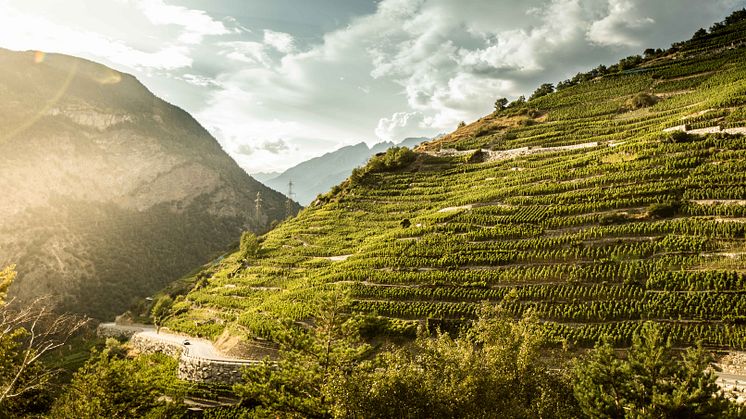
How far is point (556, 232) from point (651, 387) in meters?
30.3

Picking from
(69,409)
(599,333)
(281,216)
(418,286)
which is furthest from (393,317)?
(281,216)

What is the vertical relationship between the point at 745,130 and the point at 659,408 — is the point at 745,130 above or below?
above

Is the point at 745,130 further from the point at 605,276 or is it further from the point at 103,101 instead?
the point at 103,101

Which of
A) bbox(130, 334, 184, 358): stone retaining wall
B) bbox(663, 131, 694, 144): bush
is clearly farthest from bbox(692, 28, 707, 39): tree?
bbox(130, 334, 184, 358): stone retaining wall

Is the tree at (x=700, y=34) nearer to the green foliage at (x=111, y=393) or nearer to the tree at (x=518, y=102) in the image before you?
the tree at (x=518, y=102)

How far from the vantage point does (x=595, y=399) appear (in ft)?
70.2

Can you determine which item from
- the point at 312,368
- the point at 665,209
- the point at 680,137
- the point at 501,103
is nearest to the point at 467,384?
the point at 312,368

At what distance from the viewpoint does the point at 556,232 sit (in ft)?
162

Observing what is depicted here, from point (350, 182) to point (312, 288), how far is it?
40462 millimetres

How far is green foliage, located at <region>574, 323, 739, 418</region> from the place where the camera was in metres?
19.1

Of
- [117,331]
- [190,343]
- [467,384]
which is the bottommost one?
[117,331]

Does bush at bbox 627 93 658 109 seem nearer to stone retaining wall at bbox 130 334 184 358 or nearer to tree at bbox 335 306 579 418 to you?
tree at bbox 335 306 579 418

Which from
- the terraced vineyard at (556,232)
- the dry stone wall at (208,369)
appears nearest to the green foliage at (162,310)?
the terraced vineyard at (556,232)

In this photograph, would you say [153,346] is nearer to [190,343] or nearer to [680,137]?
[190,343]
